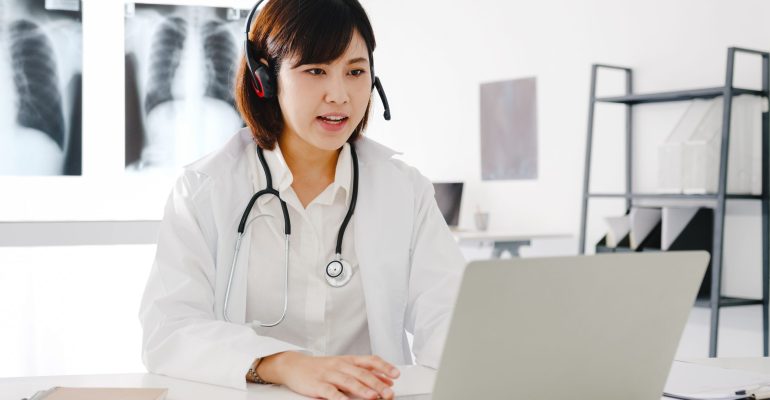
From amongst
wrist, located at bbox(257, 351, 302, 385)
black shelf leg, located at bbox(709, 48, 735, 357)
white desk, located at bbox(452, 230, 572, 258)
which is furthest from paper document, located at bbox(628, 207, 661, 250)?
wrist, located at bbox(257, 351, 302, 385)

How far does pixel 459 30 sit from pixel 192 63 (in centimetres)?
148

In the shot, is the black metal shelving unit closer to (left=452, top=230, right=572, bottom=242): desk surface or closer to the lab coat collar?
(left=452, top=230, right=572, bottom=242): desk surface

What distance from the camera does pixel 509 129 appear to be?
4.06m

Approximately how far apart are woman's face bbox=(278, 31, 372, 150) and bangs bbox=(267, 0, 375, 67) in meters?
0.01

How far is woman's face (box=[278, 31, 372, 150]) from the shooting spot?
148 centimetres

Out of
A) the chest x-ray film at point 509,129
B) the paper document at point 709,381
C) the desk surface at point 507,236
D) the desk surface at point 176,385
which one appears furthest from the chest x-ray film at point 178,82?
the paper document at point 709,381

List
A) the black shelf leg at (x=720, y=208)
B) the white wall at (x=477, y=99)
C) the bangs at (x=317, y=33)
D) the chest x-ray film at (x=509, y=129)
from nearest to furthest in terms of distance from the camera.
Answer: the bangs at (x=317, y=33), the black shelf leg at (x=720, y=208), the white wall at (x=477, y=99), the chest x-ray film at (x=509, y=129)

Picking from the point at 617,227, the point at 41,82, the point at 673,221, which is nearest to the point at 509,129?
the point at 617,227

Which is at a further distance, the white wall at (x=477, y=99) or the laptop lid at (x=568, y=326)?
the white wall at (x=477, y=99)

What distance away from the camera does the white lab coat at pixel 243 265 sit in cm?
126

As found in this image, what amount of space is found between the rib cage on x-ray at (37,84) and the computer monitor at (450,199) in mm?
1763

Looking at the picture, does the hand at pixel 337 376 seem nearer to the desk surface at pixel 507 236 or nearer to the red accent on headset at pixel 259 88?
the red accent on headset at pixel 259 88

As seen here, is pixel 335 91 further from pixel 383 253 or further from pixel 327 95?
pixel 383 253

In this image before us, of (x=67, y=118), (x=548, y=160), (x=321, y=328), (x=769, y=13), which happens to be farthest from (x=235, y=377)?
(x=548, y=160)
